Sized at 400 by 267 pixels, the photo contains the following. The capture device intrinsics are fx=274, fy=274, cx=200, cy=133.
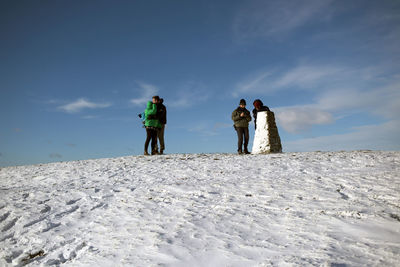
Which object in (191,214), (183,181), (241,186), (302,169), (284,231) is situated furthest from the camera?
(302,169)

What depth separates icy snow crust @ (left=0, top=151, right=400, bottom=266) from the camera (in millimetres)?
3288

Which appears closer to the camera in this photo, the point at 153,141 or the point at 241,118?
the point at 241,118

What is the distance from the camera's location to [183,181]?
662 centimetres

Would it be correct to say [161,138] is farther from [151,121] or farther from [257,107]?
[257,107]

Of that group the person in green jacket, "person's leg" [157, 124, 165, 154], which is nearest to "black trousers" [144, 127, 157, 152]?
the person in green jacket

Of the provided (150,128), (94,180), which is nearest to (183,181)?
(94,180)

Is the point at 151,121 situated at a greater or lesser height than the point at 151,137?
greater

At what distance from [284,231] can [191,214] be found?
58.2 inches

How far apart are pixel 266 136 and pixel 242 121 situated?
3.90 ft

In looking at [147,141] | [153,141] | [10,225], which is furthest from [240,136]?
[10,225]

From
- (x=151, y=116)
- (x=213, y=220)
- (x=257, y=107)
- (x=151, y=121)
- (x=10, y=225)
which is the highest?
(x=257, y=107)

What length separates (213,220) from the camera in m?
4.21

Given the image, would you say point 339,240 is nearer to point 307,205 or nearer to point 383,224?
point 383,224

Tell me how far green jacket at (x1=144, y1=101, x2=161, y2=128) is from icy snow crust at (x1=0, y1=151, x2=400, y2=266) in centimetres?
481
